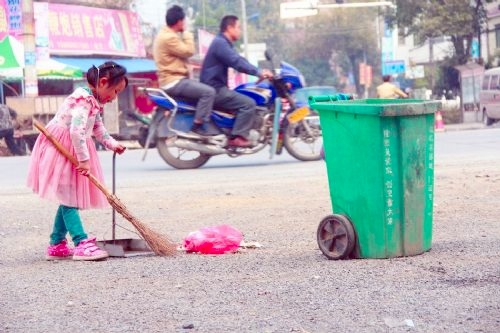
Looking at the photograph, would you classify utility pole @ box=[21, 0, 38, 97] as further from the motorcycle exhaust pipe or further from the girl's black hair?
the girl's black hair

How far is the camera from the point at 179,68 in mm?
13586

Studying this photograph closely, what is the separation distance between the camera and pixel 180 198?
33.9ft

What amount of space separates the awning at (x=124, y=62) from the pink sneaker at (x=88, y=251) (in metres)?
26.8

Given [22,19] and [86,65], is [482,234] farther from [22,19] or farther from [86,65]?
[86,65]

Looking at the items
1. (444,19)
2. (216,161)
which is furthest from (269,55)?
(444,19)

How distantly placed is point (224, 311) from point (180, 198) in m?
5.56

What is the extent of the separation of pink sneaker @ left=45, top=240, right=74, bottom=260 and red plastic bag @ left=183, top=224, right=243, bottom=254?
80 cm

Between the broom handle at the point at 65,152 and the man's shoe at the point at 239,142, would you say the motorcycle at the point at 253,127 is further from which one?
the broom handle at the point at 65,152

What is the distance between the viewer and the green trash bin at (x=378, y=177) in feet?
19.3

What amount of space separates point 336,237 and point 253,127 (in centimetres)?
785

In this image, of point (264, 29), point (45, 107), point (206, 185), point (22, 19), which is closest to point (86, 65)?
point (22, 19)

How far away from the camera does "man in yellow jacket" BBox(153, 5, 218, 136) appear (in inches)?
528

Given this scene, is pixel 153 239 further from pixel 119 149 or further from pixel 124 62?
pixel 124 62

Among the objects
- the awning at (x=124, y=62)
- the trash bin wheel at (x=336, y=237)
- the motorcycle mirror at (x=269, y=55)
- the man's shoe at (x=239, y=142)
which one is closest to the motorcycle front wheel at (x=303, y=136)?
the man's shoe at (x=239, y=142)
